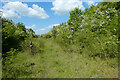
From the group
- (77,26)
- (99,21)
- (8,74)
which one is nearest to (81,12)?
(77,26)

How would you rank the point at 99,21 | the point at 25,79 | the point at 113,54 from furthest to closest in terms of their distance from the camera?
the point at 99,21
the point at 113,54
the point at 25,79

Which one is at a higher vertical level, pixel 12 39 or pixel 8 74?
pixel 12 39

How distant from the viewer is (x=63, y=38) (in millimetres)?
9625

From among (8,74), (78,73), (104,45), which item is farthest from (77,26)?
(8,74)

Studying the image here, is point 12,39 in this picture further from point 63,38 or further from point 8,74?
point 63,38

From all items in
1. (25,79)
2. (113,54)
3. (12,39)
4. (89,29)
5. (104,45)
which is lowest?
(25,79)

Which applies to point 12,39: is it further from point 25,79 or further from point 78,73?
point 78,73

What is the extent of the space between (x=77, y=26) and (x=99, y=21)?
7.89 feet

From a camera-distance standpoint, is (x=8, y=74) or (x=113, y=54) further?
(x=113, y=54)

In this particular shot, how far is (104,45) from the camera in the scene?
5.41m

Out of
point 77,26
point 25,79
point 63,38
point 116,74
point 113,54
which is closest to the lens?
point 25,79

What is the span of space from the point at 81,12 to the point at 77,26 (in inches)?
68.0

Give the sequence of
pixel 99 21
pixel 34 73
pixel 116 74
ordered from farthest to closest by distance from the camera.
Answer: pixel 99 21 < pixel 34 73 < pixel 116 74

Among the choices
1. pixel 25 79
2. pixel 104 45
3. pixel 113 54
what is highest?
pixel 104 45
